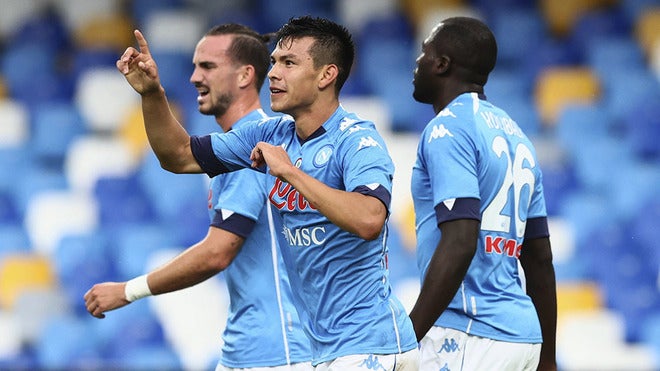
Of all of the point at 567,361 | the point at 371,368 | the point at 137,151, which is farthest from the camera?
the point at 137,151

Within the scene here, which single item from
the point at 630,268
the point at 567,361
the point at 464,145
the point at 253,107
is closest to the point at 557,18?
the point at 630,268

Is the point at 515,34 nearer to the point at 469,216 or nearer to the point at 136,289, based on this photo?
the point at 136,289

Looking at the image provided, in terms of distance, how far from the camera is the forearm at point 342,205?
3.75 m

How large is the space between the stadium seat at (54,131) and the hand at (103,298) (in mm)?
7670

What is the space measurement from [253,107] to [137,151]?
21.2 ft

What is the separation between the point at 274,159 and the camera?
3811 millimetres

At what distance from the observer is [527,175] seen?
4.48 m

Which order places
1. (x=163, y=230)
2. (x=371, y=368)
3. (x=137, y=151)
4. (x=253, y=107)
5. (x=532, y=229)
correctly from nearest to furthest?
(x=371, y=368), (x=532, y=229), (x=253, y=107), (x=163, y=230), (x=137, y=151)

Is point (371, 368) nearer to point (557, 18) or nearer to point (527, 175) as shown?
point (527, 175)

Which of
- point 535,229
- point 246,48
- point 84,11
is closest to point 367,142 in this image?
point 535,229

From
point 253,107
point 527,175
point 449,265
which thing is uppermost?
point 253,107

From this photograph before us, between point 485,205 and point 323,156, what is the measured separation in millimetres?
653

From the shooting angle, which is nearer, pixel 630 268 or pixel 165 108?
pixel 165 108

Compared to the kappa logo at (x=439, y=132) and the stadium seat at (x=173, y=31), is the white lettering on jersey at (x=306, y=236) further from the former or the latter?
the stadium seat at (x=173, y=31)
